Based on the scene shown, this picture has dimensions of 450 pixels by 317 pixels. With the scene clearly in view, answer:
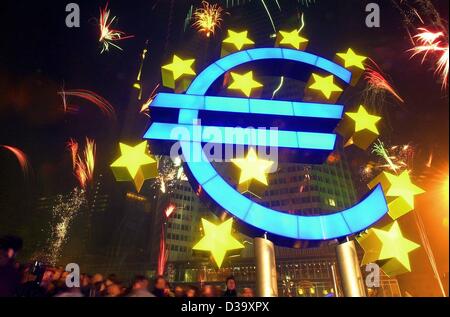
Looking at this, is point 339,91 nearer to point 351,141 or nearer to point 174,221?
point 351,141

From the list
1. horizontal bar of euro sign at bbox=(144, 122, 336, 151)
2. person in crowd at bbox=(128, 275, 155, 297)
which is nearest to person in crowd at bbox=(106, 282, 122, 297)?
person in crowd at bbox=(128, 275, 155, 297)

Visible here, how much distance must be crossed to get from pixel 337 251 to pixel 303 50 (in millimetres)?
6631

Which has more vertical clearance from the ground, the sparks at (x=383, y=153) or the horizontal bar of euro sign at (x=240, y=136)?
the sparks at (x=383, y=153)

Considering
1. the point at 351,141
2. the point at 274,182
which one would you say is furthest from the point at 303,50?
the point at 274,182

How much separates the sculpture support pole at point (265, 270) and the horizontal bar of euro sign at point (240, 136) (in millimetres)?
2636

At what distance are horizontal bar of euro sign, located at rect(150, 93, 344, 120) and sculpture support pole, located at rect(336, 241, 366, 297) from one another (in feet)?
11.7

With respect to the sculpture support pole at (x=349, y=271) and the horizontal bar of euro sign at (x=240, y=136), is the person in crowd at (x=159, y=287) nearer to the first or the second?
the horizontal bar of euro sign at (x=240, y=136)

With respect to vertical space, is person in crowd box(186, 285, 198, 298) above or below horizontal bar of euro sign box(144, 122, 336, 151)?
below

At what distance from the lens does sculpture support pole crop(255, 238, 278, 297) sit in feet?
20.5

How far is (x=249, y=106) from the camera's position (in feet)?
27.5

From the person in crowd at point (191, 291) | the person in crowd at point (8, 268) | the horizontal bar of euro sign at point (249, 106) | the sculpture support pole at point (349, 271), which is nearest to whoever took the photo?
the person in crowd at point (8, 268)

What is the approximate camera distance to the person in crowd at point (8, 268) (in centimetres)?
621

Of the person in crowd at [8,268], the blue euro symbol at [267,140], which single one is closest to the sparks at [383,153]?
the blue euro symbol at [267,140]

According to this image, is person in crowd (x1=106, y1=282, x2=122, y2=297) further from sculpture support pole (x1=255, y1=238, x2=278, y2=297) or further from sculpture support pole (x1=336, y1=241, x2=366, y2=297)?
sculpture support pole (x1=336, y1=241, x2=366, y2=297)
